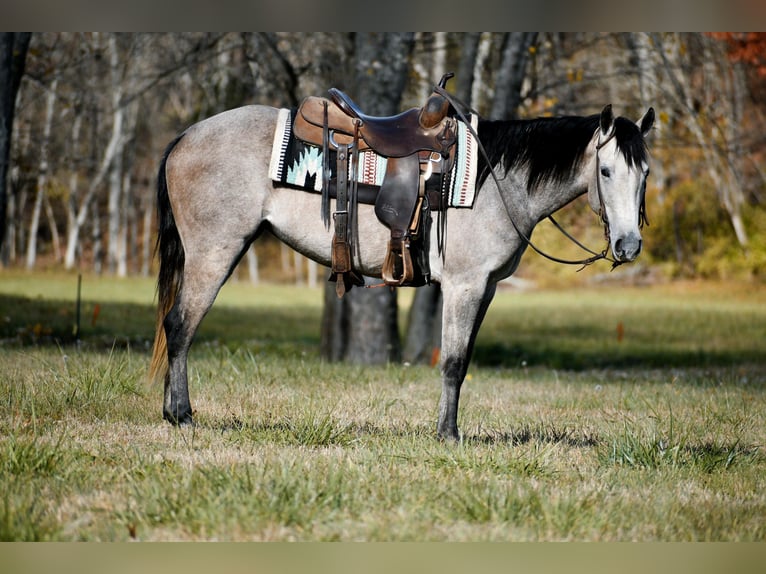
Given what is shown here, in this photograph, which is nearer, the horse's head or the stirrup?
the horse's head

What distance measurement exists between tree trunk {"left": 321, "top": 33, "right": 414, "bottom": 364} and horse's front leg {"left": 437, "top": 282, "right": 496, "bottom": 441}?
5.03 m

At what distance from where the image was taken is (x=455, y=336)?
5941mm

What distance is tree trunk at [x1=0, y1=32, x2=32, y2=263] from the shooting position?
9906mm

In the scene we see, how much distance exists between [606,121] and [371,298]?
6.20 m

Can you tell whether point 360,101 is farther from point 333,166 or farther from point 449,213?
point 449,213

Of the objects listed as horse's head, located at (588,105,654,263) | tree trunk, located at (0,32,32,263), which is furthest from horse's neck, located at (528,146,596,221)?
tree trunk, located at (0,32,32,263)

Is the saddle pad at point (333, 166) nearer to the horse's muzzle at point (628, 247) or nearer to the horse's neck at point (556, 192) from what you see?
the horse's neck at point (556, 192)

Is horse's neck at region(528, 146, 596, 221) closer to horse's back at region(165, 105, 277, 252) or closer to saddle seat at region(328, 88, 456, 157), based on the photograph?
saddle seat at region(328, 88, 456, 157)

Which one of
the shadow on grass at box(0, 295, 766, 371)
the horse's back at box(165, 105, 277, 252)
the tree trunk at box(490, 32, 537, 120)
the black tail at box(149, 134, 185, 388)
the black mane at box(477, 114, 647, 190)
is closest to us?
the black mane at box(477, 114, 647, 190)

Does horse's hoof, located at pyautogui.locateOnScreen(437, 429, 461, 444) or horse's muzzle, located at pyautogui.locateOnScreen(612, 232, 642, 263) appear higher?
horse's muzzle, located at pyautogui.locateOnScreen(612, 232, 642, 263)

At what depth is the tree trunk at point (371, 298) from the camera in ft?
36.2

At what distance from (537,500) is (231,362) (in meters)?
4.97

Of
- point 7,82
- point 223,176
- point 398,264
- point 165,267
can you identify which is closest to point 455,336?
point 398,264

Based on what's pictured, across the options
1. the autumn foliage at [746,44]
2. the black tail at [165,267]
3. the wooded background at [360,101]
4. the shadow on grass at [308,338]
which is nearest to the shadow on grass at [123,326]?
the shadow on grass at [308,338]
